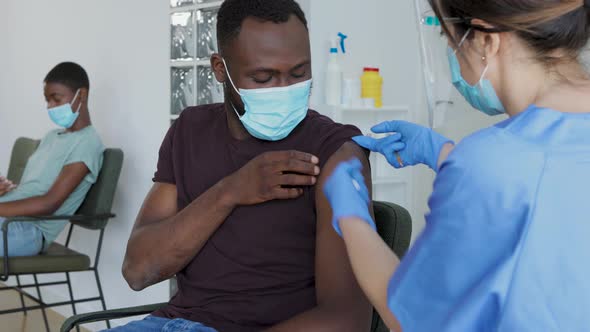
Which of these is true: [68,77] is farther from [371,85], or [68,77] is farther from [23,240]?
[371,85]

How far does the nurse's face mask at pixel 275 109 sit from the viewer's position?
140cm

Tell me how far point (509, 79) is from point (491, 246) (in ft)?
0.75

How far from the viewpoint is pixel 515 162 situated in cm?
80

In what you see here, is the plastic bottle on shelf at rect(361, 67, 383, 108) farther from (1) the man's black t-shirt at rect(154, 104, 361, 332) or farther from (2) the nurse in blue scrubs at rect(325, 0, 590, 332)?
(2) the nurse in blue scrubs at rect(325, 0, 590, 332)

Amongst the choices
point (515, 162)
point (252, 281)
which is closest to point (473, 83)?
point (515, 162)

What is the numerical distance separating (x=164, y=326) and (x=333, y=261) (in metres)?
0.36

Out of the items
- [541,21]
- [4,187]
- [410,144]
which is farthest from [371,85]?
[541,21]

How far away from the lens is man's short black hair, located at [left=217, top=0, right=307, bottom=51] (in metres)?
1.41

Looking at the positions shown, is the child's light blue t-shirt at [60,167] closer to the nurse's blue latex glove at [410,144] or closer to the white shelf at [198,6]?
the white shelf at [198,6]

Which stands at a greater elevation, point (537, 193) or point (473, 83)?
point (473, 83)

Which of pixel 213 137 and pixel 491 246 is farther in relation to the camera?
pixel 213 137

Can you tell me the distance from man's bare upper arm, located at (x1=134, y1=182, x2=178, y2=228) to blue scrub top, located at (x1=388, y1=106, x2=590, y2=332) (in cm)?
80

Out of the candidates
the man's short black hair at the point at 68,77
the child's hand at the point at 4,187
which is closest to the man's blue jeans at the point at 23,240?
the child's hand at the point at 4,187

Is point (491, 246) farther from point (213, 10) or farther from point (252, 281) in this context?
point (213, 10)
